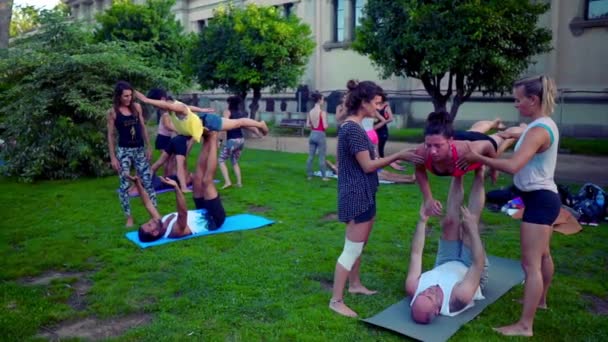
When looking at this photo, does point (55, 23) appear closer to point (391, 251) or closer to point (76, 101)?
point (76, 101)

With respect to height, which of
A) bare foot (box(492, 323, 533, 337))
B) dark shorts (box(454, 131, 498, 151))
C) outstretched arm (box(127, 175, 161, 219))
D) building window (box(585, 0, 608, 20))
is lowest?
bare foot (box(492, 323, 533, 337))

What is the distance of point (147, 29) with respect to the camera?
23031mm

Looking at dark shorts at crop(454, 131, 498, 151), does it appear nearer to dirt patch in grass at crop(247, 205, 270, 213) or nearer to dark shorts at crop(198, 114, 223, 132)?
dark shorts at crop(198, 114, 223, 132)

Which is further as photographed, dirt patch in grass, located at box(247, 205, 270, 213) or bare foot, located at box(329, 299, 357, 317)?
dirt patch in grass, located at box(247, 205, 270, 213)

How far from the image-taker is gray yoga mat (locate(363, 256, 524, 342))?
4.11 metres

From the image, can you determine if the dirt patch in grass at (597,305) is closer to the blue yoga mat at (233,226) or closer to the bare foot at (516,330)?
the bare foot at (516,330)

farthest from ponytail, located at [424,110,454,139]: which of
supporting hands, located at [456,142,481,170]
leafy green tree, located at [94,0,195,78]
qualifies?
leafy green tree, located at [94,0,195,78]

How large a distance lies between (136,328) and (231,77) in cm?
1655

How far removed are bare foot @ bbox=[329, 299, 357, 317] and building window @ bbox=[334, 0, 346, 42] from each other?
938 inches

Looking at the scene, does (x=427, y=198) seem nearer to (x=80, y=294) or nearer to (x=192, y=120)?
(x=80, y=294)

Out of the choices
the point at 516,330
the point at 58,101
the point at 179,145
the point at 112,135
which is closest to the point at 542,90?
the point at 516,330

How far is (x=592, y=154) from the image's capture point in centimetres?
1488

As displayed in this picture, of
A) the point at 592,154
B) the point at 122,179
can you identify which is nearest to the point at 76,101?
the point at 122,179

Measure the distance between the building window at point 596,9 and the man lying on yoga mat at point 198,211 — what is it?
50.7ft
